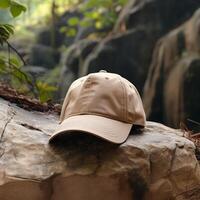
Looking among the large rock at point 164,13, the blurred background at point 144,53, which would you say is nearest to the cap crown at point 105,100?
the blurred background at point 144,53

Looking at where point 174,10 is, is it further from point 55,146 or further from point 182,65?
point 55,146

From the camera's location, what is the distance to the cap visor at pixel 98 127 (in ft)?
5.16

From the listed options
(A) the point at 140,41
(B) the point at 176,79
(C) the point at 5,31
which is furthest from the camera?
(A) the point at 140,41

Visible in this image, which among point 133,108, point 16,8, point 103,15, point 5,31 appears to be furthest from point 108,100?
point 103,15

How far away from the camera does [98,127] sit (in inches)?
62.4

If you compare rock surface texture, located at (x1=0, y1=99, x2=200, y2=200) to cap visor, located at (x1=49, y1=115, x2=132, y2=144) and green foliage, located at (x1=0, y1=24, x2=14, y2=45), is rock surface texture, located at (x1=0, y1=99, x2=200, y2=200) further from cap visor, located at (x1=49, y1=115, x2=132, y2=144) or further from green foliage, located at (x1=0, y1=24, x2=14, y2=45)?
green foliage, located at (x1=0, y1=24, x2=14, y2=45)

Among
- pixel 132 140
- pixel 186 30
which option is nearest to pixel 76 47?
pixel 186 30

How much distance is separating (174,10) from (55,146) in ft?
23.1

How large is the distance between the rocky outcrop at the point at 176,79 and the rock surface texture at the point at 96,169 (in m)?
3.90

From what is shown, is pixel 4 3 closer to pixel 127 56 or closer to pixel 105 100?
pixel 105 100

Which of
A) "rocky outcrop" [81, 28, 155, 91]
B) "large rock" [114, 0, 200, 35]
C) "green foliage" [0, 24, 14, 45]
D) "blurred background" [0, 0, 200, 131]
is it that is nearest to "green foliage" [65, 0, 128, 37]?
"blurred background" [0, 0, 200, 131]

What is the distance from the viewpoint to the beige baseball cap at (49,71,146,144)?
5.24ft

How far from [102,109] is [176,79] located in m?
4.62

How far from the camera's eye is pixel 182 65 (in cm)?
604
